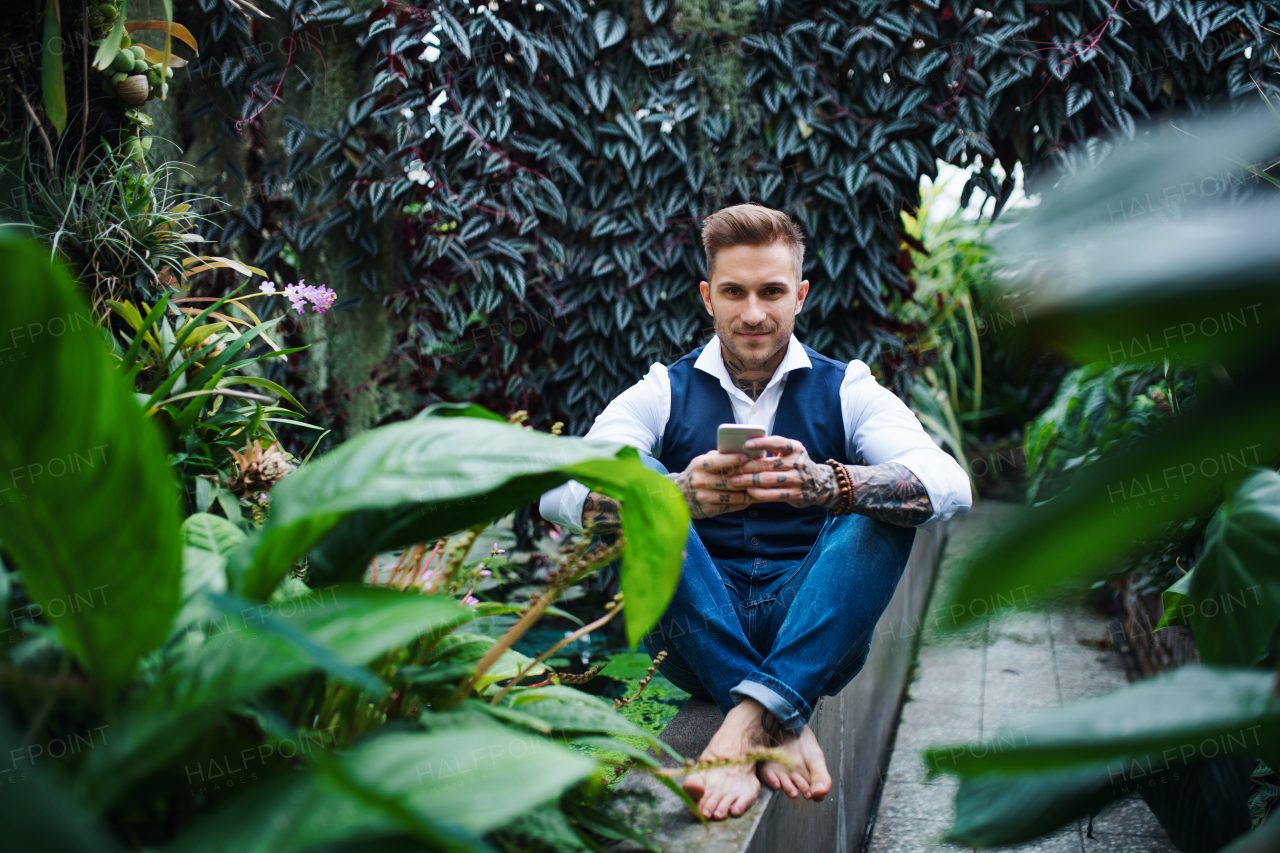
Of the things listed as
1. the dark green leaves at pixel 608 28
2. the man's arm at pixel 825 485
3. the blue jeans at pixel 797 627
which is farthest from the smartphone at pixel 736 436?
the dark green leaves at pixel 608 28

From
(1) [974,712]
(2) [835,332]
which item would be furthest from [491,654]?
(2) [835,332]

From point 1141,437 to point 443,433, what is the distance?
1.72ft

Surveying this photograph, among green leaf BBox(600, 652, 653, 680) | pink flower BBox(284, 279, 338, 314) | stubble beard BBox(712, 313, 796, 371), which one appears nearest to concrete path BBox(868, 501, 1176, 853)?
stubble beard BBox(712, 313, 796, 371)

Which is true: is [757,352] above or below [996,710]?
above

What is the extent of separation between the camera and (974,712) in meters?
2.37

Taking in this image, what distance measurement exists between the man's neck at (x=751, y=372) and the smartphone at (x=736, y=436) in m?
0.47

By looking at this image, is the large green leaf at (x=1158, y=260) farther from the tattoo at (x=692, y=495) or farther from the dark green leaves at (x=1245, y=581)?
the tattoo at (x=692, y=495)

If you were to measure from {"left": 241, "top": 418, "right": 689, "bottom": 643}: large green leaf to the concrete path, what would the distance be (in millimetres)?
686

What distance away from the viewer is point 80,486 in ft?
1.80

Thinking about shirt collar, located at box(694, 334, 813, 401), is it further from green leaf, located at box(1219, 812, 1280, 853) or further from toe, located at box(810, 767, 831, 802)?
green leaf, located at box(1219, 812, 1280, 853)

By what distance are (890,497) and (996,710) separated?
1179 millimetres

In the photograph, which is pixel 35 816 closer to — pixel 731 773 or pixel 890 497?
pixel 731 773

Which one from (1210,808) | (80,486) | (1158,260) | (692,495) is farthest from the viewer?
(692,495)

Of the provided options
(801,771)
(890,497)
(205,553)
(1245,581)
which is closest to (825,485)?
(890,497)
